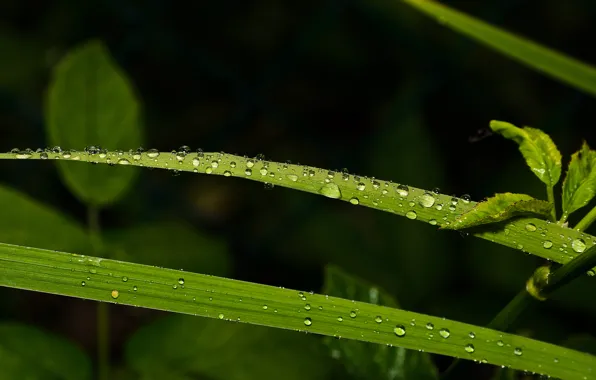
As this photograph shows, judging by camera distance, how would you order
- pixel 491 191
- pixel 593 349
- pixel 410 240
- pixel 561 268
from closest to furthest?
pixel 561 268 < pixel 593 349 < pixel 410 240 < pixel 491 191

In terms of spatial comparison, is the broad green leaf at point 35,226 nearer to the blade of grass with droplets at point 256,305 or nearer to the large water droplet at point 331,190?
the blade of grass with droplets at point 256,305

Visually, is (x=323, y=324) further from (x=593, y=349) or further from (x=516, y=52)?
(x=516, y=52)

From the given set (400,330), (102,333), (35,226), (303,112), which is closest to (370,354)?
(400,330)

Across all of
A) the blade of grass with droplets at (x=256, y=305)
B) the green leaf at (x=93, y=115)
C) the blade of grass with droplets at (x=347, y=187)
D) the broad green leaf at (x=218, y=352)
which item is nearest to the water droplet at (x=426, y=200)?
the blade of grass with droplets at (x=347, y=187)

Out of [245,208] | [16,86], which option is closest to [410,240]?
[245,208]

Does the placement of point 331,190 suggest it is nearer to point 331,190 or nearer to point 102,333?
point 331,190

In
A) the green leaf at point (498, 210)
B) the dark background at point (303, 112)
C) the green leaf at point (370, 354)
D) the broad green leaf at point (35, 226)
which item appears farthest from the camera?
the dark background at point (303, 112)
